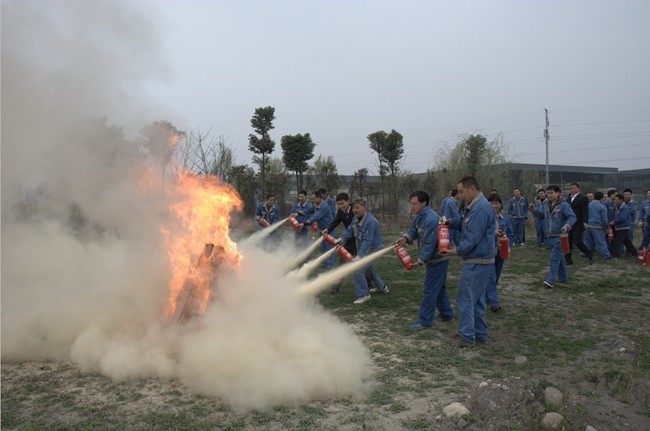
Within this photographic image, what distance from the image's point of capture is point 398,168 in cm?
2594

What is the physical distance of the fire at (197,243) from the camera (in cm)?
602

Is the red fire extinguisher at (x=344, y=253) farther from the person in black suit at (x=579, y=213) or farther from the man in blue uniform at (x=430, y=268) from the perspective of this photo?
the person in black suit at (x=579, y=213)

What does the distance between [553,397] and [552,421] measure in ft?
1.35

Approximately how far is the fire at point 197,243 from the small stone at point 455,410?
3.20 metres

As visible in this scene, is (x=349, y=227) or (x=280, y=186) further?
(x=280, y=186)

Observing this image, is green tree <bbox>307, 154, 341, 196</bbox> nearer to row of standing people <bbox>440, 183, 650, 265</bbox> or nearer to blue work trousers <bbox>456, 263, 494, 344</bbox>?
row of standing people <bbox>440, 183, 650, 265</bbox>

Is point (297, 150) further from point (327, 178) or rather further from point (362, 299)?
point (362, 299)

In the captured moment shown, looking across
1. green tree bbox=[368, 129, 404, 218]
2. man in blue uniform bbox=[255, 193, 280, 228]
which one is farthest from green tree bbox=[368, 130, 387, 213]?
man in blue uniform bbox=[255, 193, 280, 228]

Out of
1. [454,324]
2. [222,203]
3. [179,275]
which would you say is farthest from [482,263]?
[179,275]

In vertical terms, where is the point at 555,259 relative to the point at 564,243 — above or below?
below

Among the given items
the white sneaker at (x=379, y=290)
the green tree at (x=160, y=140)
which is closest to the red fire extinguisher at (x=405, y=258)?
the white sneaker at (x=379, y=290)

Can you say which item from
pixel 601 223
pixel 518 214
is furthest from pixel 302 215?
pixel 518 214

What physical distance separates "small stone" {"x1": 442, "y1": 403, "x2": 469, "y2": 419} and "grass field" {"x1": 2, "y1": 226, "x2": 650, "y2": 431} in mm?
72

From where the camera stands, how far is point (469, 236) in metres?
6.50
